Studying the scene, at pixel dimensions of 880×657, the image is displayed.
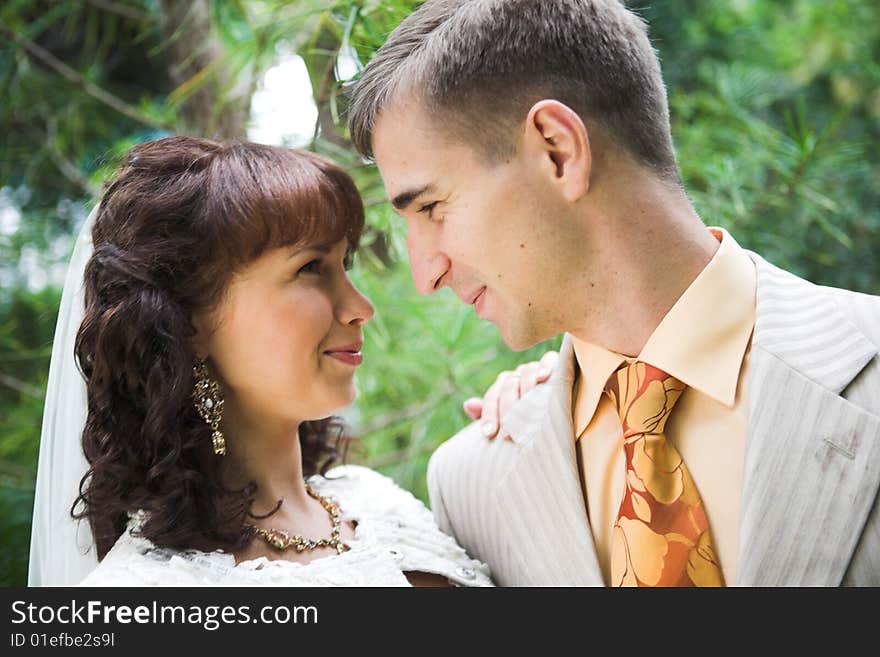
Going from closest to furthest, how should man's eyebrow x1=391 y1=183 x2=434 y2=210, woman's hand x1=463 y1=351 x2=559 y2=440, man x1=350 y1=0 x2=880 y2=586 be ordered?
man x1=350 y1=0 x2=880 y2=586, man's eyebrow x1=391 y1=183 x2=434 y2=210, woman's hand x1=463 y1=351 x2=559 y2=440

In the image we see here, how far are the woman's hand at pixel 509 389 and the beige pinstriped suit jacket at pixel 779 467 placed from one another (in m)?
0.03

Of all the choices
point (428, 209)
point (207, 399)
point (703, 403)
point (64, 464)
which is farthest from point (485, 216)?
point (64, 464)

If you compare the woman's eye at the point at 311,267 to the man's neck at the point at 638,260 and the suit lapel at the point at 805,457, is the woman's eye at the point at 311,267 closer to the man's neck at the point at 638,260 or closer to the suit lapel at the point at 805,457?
the man's neck at the point at 638,260

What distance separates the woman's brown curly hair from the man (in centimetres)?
23

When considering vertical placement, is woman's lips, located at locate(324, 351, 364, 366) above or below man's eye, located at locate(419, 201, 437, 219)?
below

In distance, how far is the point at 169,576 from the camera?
4.39 feet

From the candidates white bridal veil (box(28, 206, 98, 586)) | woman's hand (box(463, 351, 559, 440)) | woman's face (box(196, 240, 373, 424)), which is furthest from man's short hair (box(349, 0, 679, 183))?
white bridal veil (box(28, 206, 98, 586))

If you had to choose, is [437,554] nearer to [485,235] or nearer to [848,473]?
[485,235]

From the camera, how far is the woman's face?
1522 mm

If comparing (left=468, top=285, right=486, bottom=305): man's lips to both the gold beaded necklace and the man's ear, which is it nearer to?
the man's ear

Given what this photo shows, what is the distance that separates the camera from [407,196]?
1511 millimetres

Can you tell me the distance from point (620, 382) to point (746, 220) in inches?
43.0
